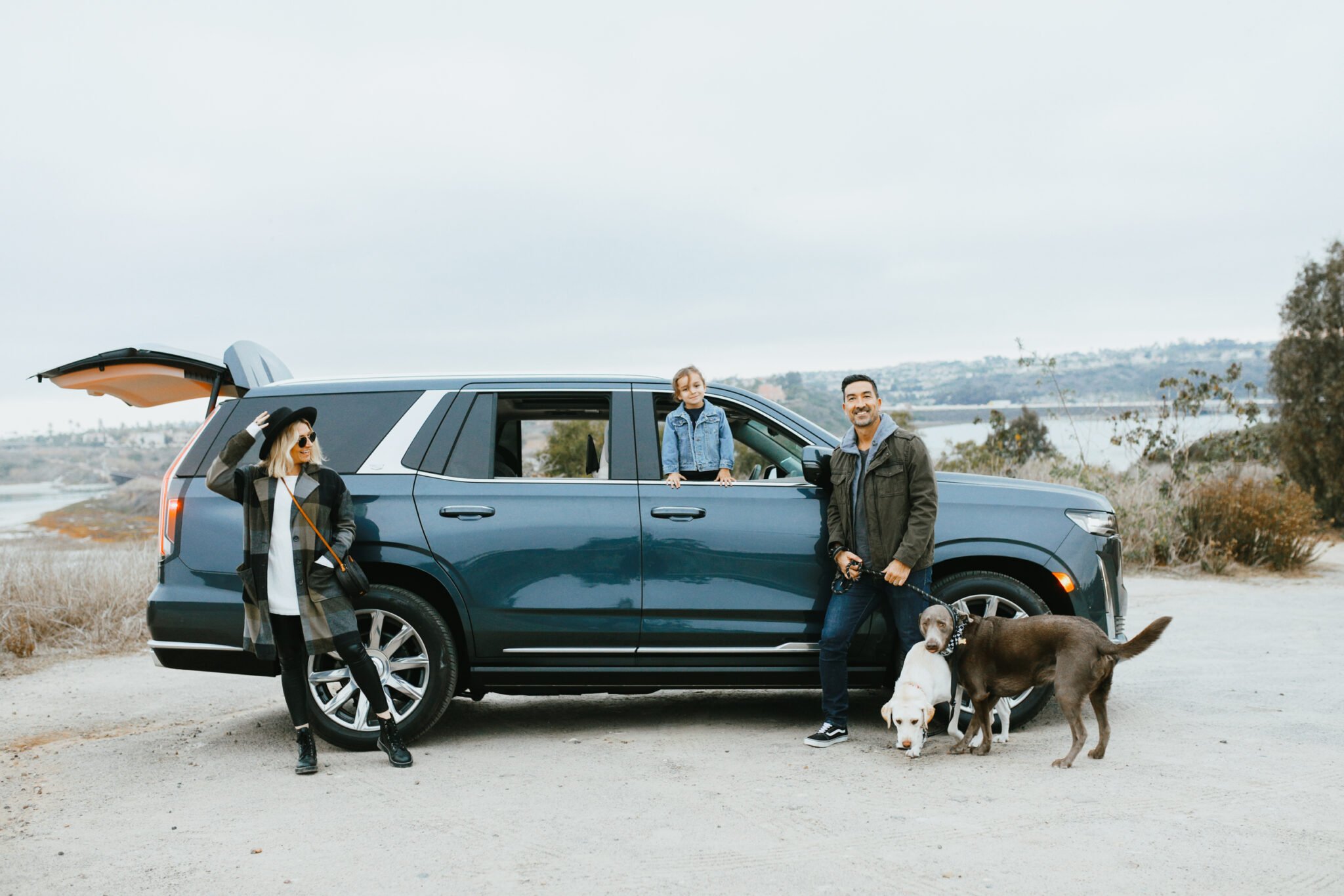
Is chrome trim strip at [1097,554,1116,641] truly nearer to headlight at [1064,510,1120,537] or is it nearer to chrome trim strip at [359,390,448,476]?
headlight at [1064,510,1120,537]

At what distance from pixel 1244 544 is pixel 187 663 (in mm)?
12803

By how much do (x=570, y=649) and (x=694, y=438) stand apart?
1278 mm

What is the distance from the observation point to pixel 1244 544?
13672 mm

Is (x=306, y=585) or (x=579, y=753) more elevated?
(x=306, y=585)

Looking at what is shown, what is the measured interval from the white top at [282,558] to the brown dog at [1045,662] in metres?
3.15

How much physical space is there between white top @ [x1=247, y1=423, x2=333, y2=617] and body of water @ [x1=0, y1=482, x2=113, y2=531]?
24.2 metres

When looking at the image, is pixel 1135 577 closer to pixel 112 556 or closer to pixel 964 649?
pixel 964 649

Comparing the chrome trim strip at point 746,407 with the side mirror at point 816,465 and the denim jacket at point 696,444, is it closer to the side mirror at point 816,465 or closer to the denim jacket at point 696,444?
the denim jacket at point 696,444

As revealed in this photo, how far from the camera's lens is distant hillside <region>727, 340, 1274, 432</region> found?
6656 mm

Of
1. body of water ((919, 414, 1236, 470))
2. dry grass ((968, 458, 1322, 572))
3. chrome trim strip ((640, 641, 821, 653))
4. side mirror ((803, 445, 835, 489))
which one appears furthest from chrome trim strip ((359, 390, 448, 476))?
body of water ((919, 414, 1236, 470))

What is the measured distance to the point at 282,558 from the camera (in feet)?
16.9

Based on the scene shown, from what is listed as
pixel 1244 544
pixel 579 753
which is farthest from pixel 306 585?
pixel 1244 544

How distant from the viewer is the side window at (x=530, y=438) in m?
5.66

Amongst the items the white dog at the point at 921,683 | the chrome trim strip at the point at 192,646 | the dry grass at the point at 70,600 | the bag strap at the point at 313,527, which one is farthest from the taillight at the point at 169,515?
the dry grass at the point at 70,600
